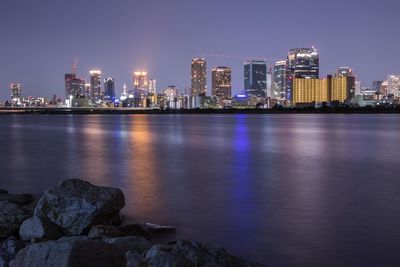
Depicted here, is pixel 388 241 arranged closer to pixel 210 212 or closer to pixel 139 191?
pixel 210 212

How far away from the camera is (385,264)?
7875 mm

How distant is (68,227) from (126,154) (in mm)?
20603

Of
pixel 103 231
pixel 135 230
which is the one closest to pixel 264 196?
pixel 135 230

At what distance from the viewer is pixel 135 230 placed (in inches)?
359

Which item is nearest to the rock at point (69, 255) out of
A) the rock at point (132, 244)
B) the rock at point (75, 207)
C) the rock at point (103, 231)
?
the rock at point (132, 244)

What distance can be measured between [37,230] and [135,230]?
1.67 m

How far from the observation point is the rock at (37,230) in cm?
838

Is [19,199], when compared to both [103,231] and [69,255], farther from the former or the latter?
[69,255]

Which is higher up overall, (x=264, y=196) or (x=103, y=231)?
(x=103, y=231)

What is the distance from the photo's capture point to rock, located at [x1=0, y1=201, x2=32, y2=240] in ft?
28.5

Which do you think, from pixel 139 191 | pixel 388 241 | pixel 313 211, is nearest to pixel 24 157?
pixel 139 191

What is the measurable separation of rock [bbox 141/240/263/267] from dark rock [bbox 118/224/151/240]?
2.89 m

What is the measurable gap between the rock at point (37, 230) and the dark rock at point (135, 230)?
3.56 feet

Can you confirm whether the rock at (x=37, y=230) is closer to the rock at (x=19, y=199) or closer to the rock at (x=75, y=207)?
the rock at (x=75, y=207)
